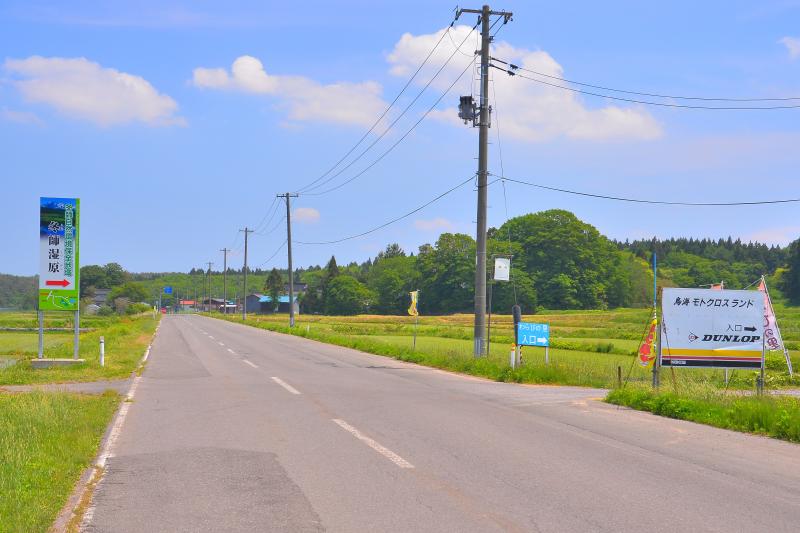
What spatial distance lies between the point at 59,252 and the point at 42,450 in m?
15.0

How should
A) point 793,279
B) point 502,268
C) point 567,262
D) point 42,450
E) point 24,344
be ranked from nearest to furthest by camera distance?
point 42,450 → point 502,268 → point 24,344 → point 793,279 → point 567,262

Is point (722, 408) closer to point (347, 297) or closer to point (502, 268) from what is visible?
point (502, 268)

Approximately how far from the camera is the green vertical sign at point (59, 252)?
71.9 ft

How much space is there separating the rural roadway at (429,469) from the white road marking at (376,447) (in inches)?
1.2

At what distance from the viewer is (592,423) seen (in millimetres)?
12039

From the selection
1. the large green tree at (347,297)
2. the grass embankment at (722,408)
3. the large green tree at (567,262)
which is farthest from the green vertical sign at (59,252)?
the large green tree at (347,297)

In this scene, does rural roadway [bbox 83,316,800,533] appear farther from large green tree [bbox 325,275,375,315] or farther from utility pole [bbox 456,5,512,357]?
large green tree [bbox 325,275,375,315]

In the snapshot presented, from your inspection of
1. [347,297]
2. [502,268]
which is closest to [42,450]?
→ [502,268]

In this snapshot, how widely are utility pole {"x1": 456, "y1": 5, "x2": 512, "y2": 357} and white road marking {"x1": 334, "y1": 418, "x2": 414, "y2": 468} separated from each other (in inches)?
507

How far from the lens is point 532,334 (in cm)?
2214

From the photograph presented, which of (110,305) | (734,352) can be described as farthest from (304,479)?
(110,305)

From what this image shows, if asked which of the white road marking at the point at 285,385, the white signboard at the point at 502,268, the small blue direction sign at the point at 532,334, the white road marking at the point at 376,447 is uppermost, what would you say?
the white signboard at the point at 502,268

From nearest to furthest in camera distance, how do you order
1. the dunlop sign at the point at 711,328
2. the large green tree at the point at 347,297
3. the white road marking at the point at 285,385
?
the dunlop sign at the point at 711,328 < the white road marking at the point at 285,385 < the large green tree at the point at 347,297

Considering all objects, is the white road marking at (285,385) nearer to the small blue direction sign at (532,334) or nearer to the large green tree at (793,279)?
the small blue direction sign at (532,334)
